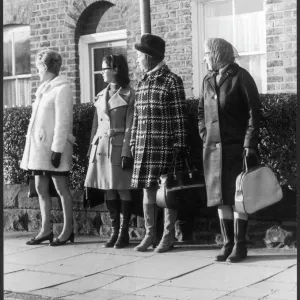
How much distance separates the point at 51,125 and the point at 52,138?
136mm

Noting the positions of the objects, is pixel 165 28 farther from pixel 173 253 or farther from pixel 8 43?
pixel 173 253

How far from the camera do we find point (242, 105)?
23.7 ft

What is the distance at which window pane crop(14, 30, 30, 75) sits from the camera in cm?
1270

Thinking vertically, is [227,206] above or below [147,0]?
below

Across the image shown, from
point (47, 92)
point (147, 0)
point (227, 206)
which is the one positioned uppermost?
point (147, 0)

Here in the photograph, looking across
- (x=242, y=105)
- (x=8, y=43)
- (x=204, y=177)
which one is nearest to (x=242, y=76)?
(x=242, y=105)

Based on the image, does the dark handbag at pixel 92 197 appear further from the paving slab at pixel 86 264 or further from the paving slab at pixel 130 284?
the paving slab at pixel 130 284

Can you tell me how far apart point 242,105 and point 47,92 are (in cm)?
229

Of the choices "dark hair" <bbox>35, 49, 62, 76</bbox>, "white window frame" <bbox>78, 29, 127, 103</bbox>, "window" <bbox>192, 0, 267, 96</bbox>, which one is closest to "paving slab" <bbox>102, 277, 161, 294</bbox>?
"dark hair" <bbox>35, 49, 62, 76</bbox>

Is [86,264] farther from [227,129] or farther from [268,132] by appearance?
[268,132]

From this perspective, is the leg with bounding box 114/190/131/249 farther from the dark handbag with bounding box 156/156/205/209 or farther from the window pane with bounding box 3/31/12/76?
the window pane with bounding box 3/31/12/76

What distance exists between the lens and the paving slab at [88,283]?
631cm

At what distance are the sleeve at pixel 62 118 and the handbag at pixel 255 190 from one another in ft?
7.06

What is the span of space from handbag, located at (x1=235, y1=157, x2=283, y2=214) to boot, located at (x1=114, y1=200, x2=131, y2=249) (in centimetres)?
155
